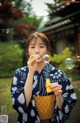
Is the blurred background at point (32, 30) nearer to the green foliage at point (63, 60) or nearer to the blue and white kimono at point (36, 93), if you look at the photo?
the green foliage at point (63, 60)

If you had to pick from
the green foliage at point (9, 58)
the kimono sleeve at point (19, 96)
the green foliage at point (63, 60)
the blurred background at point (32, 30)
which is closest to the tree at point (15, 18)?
the blurred background at point (32, 30)

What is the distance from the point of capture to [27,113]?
5.82ft

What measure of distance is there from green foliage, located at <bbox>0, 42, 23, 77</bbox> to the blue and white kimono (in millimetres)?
757

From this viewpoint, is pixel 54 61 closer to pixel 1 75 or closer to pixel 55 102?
pixel 1 75

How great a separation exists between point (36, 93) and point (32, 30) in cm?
114

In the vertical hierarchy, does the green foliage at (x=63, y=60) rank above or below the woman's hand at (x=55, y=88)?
above

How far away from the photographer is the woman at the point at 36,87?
1699 millimetres

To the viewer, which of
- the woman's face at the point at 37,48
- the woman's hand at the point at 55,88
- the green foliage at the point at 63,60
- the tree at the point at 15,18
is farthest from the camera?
the tree at the point at 15,18

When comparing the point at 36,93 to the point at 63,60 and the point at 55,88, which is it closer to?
the point at 55,88

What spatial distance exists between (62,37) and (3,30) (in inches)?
29.9

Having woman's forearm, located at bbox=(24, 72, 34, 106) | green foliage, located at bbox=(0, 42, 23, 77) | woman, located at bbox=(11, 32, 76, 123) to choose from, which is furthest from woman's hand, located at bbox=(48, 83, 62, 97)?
green foliage, located at bbox=(0, 42, 23, 77)

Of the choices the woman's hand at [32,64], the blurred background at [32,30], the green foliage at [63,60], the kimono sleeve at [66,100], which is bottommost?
the kimono sleeve at [66,100]

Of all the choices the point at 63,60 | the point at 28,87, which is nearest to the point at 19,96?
the point at 28,87

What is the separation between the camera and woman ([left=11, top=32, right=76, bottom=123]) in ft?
5.57
